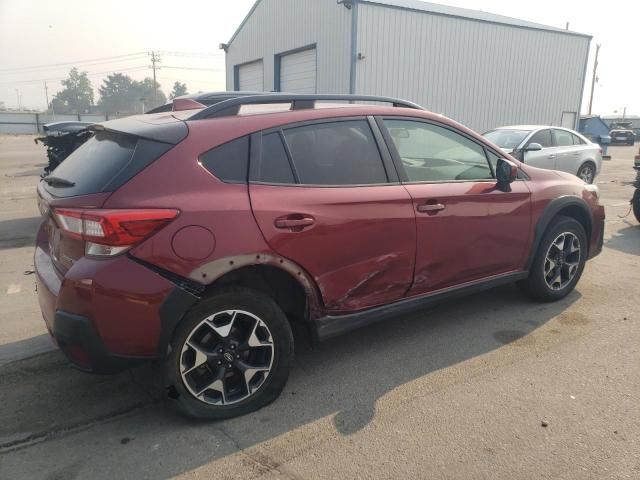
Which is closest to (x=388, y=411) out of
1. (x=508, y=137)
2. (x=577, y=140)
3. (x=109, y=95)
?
(x=508, y=137)

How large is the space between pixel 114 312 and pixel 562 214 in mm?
3790

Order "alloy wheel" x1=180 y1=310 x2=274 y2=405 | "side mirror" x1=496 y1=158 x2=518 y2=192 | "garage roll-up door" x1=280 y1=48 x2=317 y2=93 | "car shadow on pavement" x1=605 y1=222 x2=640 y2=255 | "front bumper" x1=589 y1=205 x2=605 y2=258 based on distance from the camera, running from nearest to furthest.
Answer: "alloy wheel" x1=180 y1=310 x2=274 y2=405 → "side mirror" x1=496 y1=158 x2=518 y2=192 → "front bumper" x1=589 y1=205 x2=605 y2=258 → "car shadow on pavement" x1=605 y1=222 x2=640 y2=255 → "garage roll-up door" x1=280 y1=48 x2=317 y2=93

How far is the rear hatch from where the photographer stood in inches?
98.4

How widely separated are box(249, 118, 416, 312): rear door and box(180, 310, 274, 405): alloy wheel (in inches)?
18.1

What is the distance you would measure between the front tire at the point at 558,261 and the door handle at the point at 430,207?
1.34m

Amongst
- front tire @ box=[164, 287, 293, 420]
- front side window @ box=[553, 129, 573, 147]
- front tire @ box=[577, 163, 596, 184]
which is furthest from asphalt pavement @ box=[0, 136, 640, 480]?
front tire @ box=[577, 163, 596, 184]

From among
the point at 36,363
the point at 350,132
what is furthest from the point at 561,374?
the point at 36,363

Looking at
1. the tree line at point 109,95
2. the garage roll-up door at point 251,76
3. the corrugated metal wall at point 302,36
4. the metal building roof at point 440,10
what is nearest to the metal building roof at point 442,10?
the metal building roof at point 440,10

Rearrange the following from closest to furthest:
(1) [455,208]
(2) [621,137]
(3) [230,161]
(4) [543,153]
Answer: (3) [230,161], (1) [455,208], (4) [543,153], (2) [621,137]

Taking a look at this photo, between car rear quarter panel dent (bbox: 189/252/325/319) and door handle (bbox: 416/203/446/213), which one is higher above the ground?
door handle (bbox: 416/203/446/213)

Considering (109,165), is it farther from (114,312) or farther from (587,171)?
(587,171)

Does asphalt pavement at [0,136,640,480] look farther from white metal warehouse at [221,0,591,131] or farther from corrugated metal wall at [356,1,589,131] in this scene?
corrugated metal wall at [356,1,589,131]

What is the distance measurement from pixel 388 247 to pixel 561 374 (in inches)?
54.8

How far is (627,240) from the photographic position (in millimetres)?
7121
